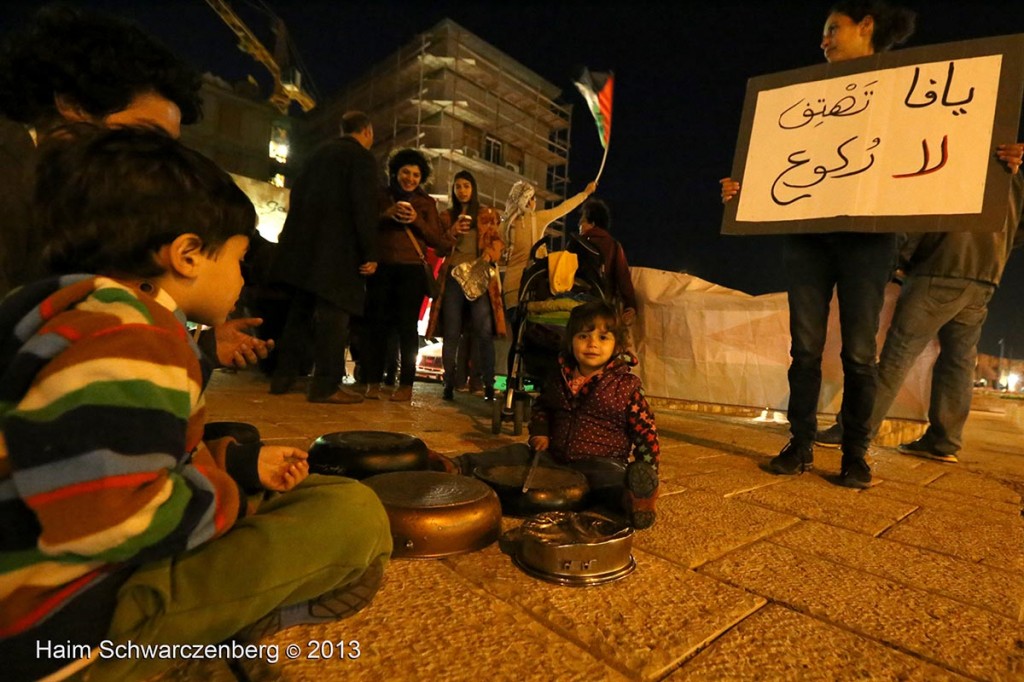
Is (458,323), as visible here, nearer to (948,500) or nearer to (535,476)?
(535,476)

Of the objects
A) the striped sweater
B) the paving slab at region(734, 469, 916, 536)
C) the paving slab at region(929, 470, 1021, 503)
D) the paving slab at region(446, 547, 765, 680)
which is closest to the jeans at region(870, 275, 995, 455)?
the paving slab at region(929, 470, 1021, 503)

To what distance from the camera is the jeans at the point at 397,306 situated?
14.5 ft

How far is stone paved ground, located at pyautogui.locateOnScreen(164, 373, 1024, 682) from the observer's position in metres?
0.99

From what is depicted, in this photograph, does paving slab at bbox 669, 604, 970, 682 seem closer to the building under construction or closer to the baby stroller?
the baby stroller

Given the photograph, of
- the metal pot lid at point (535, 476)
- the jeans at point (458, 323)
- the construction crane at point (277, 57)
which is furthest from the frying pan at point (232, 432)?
the construction crane at point (277, 57)

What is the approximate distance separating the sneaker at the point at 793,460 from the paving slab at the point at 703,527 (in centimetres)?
81

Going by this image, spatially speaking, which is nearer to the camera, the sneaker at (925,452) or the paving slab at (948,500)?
the paving slab at (948,500)

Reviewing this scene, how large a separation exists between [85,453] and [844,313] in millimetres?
3131

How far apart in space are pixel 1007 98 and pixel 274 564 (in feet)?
11.4

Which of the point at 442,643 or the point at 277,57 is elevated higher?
the point at 277,57

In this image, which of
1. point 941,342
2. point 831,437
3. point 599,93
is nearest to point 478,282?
point 831,437

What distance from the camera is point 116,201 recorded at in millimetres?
863

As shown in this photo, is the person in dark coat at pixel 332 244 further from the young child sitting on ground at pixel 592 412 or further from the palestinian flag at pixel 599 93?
the palestinian flag at pixel 599 93

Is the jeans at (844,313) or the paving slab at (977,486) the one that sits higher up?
the jeans at (844,313)
